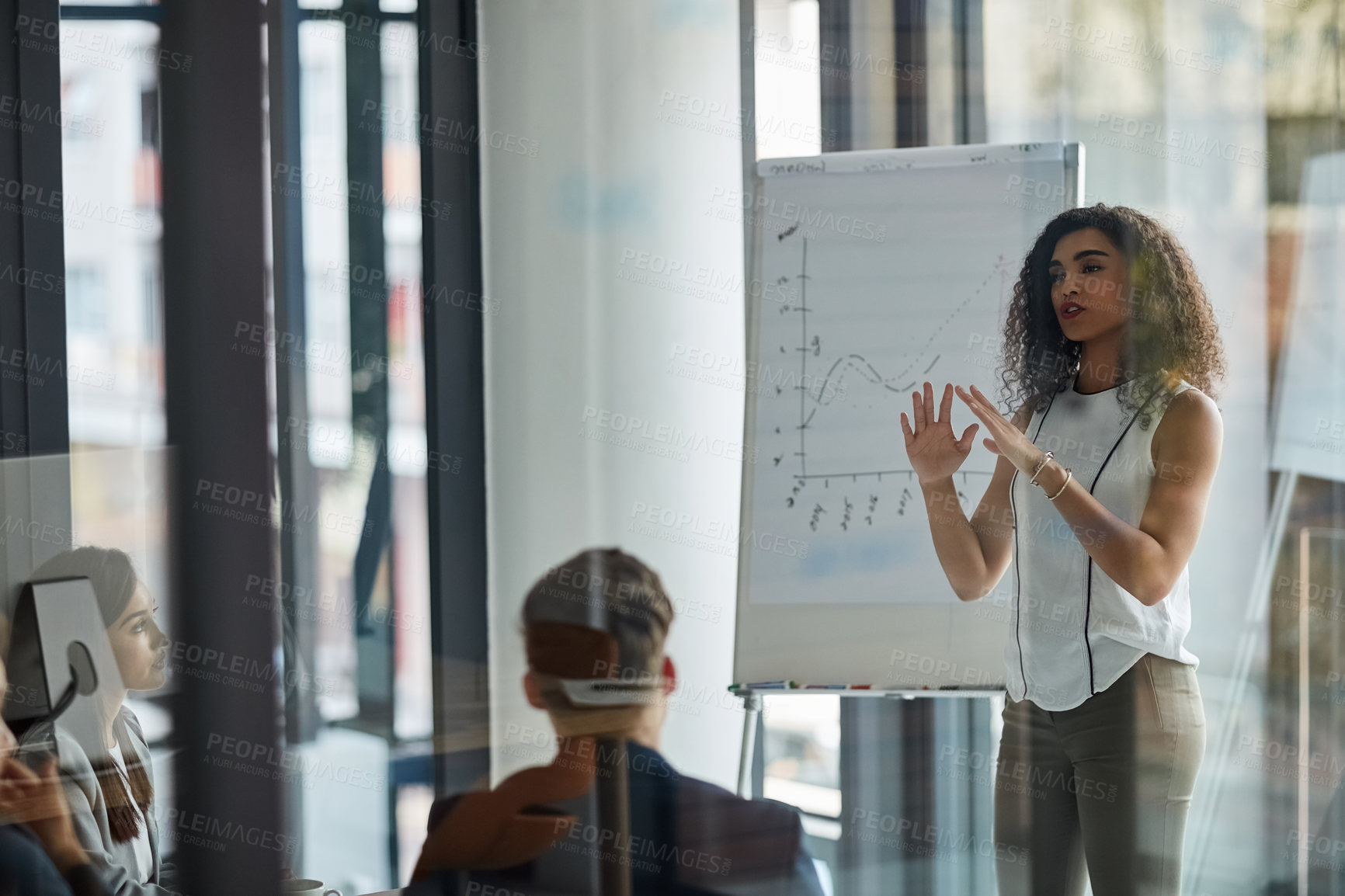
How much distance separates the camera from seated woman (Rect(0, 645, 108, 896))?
5.69ft

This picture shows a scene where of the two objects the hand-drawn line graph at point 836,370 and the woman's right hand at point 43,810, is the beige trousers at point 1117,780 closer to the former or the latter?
the hand-drawn line graph at point 836,370

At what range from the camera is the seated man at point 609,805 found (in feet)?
6.38

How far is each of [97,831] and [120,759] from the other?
0.12m

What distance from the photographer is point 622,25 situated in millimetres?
2025

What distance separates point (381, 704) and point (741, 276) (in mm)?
1081

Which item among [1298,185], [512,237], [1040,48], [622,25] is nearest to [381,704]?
[512,237]

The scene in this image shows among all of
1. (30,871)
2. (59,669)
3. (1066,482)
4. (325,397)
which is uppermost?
(325,397)

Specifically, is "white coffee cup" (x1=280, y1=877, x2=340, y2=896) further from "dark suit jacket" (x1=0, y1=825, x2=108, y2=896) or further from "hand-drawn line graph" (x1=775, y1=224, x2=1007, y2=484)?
"hand-drawn line graph" (x1=775, y1=224, x2=1007, y2=484)

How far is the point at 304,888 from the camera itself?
1942 millimetres

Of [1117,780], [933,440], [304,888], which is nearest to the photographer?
[1117,780]

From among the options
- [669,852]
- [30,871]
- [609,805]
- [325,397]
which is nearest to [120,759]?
[30,871]

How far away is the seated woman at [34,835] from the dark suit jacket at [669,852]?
0.60 m

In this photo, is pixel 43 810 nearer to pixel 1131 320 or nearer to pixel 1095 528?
pixel 1095 528

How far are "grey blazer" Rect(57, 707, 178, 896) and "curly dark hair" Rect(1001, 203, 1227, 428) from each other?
1.69m
